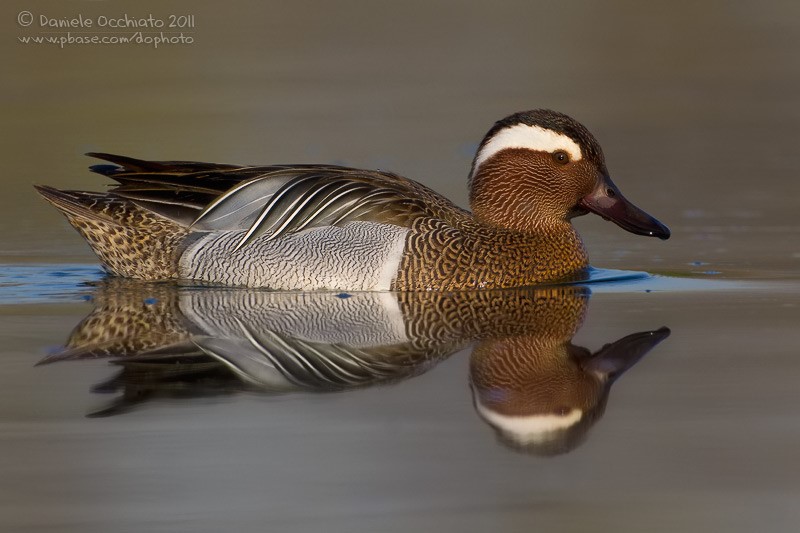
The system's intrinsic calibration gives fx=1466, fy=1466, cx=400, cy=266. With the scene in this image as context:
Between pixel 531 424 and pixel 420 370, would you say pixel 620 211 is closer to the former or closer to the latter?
pixel 420 370

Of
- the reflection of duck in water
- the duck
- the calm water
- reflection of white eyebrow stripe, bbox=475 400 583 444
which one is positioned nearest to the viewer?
the calm water

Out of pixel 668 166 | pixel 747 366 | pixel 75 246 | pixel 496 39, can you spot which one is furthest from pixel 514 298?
pixel 496 39

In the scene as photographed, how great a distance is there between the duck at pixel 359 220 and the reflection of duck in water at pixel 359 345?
180 millimetres

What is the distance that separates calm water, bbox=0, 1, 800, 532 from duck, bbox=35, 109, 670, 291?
0.24m

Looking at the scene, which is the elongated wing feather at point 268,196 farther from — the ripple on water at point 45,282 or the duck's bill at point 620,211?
the duck's bill at point 620,211

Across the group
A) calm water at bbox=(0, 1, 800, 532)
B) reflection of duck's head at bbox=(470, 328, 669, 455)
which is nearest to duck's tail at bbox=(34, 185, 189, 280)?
calm water at bbox=(0, 1, 800, 532)

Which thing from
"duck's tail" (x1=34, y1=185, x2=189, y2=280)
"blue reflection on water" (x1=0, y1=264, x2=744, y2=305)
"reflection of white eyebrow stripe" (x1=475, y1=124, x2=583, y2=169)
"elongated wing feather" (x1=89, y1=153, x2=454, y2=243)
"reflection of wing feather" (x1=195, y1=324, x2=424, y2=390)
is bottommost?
"blue reflection on water" (x1=0, y1=264, x2=744, y2=305)

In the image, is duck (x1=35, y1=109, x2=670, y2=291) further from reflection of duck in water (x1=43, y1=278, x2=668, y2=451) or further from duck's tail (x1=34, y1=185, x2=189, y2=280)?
reflection of duck in water (x1=43, y1=278, x2=668, y2=451)

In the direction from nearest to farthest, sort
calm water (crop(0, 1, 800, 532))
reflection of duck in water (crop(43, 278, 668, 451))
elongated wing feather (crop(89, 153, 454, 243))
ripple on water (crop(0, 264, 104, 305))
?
calm water (crop(0, 1, 800, 532))
reflection of duck in water (crop(43, 278, 668, 451))
ripple on water (crop(0, 264, 104, 305))
elongated wing feather (crop(89, 153, 454, 243))

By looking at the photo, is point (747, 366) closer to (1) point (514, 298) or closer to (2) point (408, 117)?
(1) point (514, 298)

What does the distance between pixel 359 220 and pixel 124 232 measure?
1.54m

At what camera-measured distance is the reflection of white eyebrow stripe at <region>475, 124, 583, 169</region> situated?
9.15 metres

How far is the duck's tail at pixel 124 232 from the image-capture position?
9.16 meters

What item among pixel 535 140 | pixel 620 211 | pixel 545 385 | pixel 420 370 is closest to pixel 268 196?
pixel 535 140
